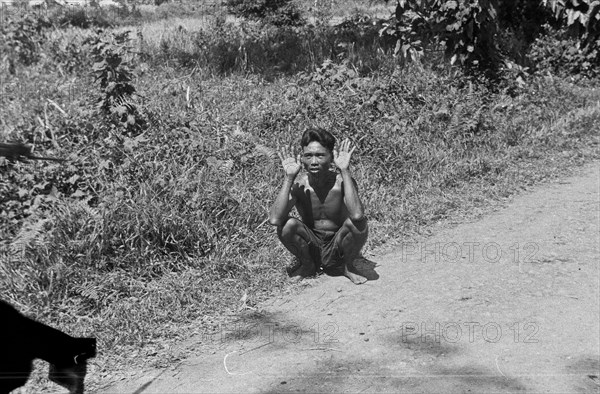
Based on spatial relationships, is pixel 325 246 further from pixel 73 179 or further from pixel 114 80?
pixel 114 80

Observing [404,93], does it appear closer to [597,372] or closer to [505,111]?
[505,111]

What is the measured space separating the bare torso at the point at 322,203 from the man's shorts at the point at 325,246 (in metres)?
0.05

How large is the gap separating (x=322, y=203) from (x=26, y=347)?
2.27 metres

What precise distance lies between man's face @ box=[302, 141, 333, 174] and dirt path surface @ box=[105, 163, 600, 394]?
928 millimetres

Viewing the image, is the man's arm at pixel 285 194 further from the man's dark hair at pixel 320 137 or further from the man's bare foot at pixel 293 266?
the man's bare foot at pixel 293 266

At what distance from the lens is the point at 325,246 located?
4.89 m

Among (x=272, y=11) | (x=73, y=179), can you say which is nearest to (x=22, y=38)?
(x=272, y=11)

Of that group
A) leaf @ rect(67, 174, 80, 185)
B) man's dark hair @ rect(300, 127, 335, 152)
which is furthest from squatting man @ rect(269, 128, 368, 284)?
leaf @ rect(67, 174, 80, 185)

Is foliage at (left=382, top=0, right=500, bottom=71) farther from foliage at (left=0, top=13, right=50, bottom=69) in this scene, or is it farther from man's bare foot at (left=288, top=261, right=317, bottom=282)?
Result: foliage at (left=0, top=13, right=50, bottom=69)

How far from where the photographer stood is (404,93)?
8211 mm

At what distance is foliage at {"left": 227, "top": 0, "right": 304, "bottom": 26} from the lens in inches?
492

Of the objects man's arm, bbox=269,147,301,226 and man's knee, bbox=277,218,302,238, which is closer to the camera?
man's arm, bbox=269,147,301,226

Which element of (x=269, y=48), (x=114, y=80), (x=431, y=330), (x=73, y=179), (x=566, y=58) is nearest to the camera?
(x=431, y=330)

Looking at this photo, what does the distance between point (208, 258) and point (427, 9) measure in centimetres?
598
